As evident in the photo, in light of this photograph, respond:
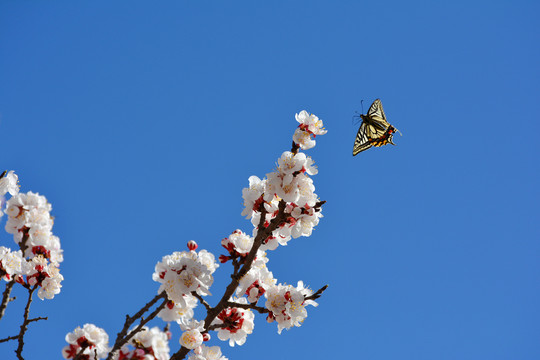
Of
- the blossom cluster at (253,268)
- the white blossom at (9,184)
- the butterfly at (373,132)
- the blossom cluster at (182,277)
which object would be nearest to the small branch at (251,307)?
the blossom cluster at (253,268)

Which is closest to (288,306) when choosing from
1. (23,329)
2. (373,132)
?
(23,329)

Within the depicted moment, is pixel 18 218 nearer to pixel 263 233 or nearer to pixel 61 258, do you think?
pixel 61 258

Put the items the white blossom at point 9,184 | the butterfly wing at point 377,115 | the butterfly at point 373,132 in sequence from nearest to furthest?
the white blossom at point 9,184 → the butterfly at point 373,132 → the butterfly wing at point 377,115

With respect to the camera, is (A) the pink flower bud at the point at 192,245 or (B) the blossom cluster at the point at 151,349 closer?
(B) the blossom cluster at the point at 151,349

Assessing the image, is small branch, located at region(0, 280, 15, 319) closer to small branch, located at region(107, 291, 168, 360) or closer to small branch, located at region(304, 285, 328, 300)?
small branch, located at region(107, 291, 168, 360)

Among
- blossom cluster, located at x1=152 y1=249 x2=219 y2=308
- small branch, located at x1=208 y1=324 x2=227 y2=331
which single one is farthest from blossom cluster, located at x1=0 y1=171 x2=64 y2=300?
small branch, located at x1=208 y1=324 x2=227 y2=331

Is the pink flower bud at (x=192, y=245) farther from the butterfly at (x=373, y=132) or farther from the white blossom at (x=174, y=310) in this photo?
the butterfly at (x=373, y=132)
